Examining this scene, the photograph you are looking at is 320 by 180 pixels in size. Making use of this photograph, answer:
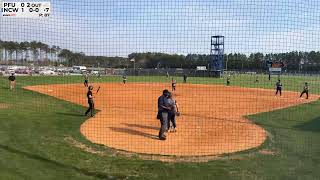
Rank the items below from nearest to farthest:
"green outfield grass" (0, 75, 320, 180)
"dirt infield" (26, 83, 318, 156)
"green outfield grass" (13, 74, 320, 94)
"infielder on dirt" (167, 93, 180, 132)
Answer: "green outfield grass" (0, 75, 320, 180)
"dirt infield" (26, 83, 318, 156)
"infielder on dirt" (167, 93, 180, 132)
"green outfield grass" (13, 74, 320, 94)

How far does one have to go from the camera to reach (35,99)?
24.6 metres

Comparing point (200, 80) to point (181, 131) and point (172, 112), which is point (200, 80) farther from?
point (172, 112)

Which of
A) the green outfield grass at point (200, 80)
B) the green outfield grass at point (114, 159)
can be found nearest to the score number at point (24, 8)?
the green outfield grass at point (114, 159)

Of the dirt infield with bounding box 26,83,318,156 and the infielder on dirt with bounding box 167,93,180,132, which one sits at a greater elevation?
the infielder on dirt with bounding box 167,93,180,132

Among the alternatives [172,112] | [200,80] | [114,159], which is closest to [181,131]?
[172,112]

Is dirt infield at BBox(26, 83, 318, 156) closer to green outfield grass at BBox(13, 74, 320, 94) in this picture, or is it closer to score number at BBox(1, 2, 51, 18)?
score number at BBox(1, 2, 51, 18)

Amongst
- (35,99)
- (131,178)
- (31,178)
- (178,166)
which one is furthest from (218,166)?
(35,99)

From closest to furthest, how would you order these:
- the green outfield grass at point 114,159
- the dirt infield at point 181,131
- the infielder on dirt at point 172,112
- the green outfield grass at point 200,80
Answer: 1. the green outfield grass at point 114,159
2. the dirt infield at point 181,131
3. the infielder on dirt at point 172,112
4. the green outfield grass at point 200,80

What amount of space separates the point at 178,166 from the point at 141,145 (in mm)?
2488

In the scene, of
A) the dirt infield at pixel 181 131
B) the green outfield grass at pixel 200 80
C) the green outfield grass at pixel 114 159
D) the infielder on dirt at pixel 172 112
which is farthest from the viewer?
the green outfield grass at pixel 200 80

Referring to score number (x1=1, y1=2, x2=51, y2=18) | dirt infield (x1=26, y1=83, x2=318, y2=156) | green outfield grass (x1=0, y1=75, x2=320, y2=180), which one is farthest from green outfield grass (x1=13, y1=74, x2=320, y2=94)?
score number (x1=1, y1=2, x2=51, y2=18)

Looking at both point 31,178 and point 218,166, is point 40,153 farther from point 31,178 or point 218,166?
point 218,166

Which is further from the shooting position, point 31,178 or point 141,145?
point 141,145

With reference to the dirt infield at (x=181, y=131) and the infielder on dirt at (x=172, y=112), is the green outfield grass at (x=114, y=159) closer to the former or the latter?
the dirt infield at (x=181, y=131)
